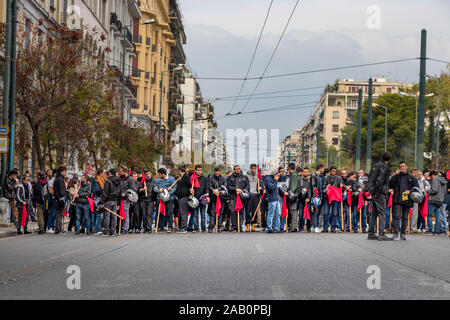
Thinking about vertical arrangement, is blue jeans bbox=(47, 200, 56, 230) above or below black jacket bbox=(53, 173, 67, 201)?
below

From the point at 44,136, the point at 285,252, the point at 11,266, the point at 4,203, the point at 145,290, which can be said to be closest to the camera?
the point at 145,290

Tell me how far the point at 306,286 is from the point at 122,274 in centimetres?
266

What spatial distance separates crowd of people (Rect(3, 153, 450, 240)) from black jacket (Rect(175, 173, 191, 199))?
0.09 feet

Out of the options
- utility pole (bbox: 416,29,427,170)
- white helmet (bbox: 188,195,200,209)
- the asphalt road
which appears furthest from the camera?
utility pole (bbox: 416,29,427,170)

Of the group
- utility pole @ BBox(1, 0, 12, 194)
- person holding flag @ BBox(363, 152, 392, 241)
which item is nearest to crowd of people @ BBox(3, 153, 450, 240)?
utility pole @ BBox(1, 0, 12, 194)

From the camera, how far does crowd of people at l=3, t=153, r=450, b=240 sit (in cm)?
2153

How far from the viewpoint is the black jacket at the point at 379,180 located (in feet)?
59.2

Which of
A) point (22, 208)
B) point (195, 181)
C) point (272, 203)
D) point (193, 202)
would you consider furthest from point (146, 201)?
point (272, 203)

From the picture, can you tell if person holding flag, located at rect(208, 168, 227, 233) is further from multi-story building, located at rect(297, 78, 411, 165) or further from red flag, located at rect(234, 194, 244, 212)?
multi-story building, located at rect(297, 78, 411, 165)

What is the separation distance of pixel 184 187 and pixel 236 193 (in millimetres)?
1659

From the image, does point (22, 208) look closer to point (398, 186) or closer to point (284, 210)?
point (284, 210)

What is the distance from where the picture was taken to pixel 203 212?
2333 cm
